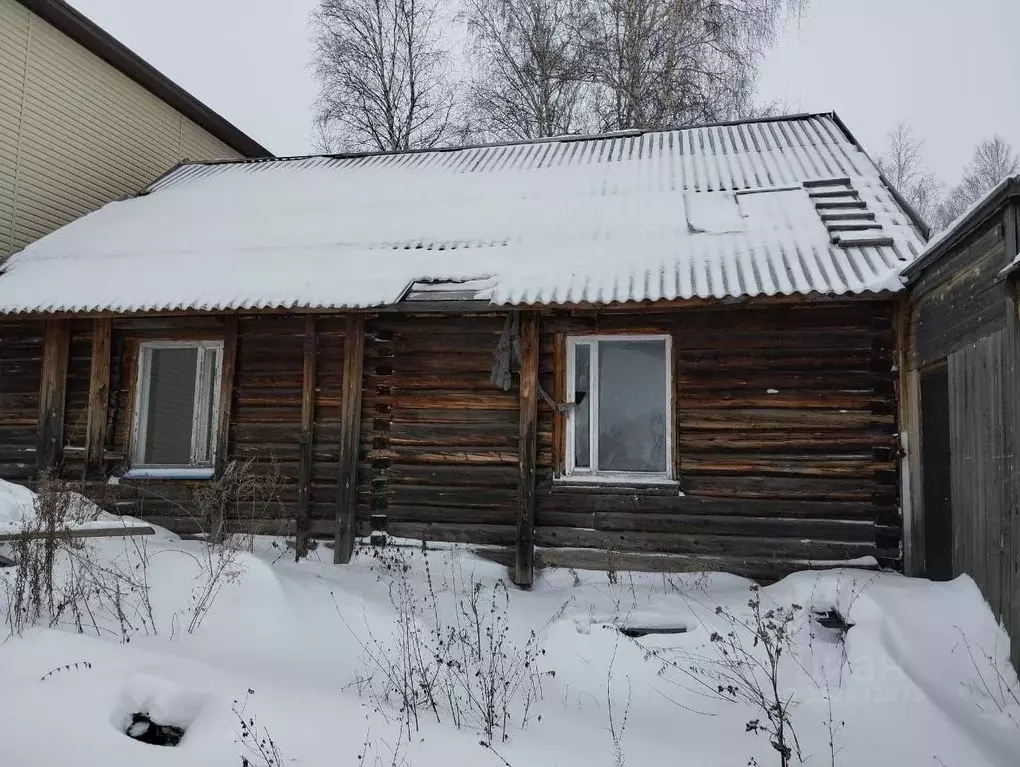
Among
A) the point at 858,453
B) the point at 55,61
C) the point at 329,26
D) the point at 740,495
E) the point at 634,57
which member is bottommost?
the point at 740,495

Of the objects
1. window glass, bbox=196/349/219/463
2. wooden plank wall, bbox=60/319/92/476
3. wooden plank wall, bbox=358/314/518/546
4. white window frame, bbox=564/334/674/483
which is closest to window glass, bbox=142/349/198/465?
wooden plank wall, bbox=60/319/92/476

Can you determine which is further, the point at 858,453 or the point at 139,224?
the point at 139,224

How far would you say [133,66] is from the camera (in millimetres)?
11758

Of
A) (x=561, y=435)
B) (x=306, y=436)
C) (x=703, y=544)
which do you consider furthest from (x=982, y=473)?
(x=306, y=436)

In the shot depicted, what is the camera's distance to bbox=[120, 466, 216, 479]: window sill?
7.63 m

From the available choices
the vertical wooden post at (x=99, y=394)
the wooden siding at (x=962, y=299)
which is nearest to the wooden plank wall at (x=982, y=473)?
the wooden siding at (x=962, y=299)

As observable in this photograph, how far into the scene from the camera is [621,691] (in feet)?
14.6

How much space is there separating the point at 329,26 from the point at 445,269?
1681 cm

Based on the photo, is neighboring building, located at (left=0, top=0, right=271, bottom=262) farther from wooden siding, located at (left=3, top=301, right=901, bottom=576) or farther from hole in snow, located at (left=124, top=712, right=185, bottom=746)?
hole in snow, located at (left=124, top=712, right=185, bottom=746)

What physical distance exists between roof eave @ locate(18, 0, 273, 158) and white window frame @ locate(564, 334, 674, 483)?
9149mm

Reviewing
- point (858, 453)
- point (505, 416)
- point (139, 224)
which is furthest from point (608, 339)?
point (139, 224)

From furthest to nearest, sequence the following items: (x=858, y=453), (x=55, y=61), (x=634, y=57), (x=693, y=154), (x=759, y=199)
→ (x=634, y=57)
(x=55, y=61)
(x=693, y=154)
(x=759, y=199)
(x=858, y=453)

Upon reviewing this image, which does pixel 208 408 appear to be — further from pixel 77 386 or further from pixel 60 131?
pixel 60 131

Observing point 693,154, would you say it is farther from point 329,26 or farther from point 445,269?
point 329,26
